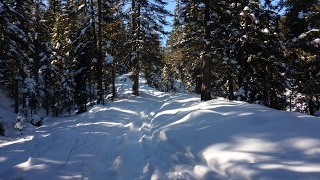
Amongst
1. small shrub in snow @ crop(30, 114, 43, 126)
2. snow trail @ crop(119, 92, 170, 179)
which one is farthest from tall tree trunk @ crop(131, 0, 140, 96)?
snow trail @ crop(119, 92, 170, 179)

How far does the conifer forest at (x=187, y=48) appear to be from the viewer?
1364cm

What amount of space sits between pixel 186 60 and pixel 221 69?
381 centimetres

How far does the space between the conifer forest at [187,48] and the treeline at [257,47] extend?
7cm

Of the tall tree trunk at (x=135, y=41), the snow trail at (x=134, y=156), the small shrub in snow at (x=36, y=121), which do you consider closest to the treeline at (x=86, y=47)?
the tall tree trunk at (x=135, y=41)

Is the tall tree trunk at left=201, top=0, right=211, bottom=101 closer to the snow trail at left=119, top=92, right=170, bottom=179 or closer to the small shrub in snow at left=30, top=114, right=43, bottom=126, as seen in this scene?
the snow trail at left=119, top=92, right=170, bottom=179

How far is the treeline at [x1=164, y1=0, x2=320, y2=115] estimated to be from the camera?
1420cm

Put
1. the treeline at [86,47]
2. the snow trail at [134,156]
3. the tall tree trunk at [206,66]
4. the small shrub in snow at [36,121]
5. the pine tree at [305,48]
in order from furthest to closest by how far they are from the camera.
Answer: the treeline at [86,47]
the tall tree trunk at [206,66]
the small shrub in snow at [36,121]
the pine tree at [305,48]
the snow trail at [134,156]

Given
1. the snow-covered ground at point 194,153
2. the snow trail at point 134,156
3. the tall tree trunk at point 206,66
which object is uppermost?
the tall tree trunk at point 206,66

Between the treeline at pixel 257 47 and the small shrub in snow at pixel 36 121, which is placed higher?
the treeline at pixel 257 47

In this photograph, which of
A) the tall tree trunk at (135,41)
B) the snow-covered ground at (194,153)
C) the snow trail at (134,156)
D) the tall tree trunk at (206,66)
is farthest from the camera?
the tall tree trunk at (135,41)

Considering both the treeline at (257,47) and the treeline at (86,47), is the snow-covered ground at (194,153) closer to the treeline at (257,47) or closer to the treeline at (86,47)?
the treeline at (257,47)

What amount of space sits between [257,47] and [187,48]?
5392 mm

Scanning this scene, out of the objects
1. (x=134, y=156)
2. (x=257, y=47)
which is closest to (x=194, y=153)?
(x=134, y=156)

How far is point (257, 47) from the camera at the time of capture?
17.1 metres
